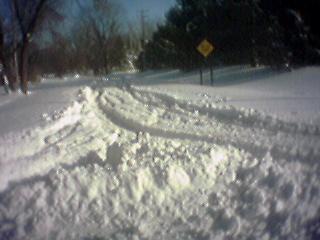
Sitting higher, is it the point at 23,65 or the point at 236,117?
the point at 23,65

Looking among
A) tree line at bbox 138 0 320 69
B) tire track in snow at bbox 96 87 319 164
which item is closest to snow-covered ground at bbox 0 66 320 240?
tire track in snow at bbox 96 87 319 164

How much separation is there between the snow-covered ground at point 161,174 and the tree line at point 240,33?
1346 centimetres

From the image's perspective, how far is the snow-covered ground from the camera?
6.30 m

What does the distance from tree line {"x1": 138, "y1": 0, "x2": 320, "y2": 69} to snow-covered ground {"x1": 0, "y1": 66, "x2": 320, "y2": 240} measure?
1346cm

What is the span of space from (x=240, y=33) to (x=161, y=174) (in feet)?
87.2

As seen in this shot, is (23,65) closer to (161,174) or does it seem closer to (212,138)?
(212,138)

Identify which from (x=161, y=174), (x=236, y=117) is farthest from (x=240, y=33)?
(x=161, y=174)

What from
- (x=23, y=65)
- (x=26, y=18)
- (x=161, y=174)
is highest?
(x=26, y=18)

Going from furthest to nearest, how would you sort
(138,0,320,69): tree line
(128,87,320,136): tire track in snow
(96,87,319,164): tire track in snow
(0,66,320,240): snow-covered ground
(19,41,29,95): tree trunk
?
(138,0,320,69): tree line < (19,41,29,95): tree trunk < (128,87,320,136): tire track in snow < (96,87,319,164): tire track in snow < (0,66,320,240): snow-covered ground

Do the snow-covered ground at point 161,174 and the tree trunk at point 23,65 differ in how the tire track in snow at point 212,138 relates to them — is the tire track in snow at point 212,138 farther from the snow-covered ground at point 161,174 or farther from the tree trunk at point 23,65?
the tree trunk at point 23,65

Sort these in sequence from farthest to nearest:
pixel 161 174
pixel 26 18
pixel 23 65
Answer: pixel 23 65 → pixel 26 18 → pixel 161 174

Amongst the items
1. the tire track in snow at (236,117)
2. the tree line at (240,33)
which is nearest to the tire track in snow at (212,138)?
the tire track in snow at (236,117)

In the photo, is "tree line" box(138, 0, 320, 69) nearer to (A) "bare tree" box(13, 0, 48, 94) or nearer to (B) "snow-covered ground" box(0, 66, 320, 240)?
(A) "bare tree" box(13, 0, 48, 94)

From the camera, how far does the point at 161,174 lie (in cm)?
768
